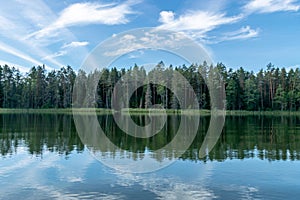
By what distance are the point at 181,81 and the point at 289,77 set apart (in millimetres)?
45561

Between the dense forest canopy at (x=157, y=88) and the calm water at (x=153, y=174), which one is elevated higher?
the dense forest canopy at (x=157, y=88)

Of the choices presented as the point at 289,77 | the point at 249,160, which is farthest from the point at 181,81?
the point at 249,160

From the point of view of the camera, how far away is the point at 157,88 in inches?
4348

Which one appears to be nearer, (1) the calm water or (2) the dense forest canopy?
→ (1) the calm water

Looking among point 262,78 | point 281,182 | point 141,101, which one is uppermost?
point 262,78

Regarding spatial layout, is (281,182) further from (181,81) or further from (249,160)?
(181,81)

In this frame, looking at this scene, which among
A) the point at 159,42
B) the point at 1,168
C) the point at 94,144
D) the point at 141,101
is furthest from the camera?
the point at 141,101

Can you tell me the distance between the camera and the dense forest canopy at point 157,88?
108m

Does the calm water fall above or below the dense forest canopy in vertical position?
below

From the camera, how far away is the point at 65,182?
18938 mm

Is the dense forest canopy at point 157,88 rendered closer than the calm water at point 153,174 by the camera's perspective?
No

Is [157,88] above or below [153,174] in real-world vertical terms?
above

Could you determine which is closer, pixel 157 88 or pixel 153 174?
pixel 153 174

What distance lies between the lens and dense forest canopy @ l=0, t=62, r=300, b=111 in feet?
355
